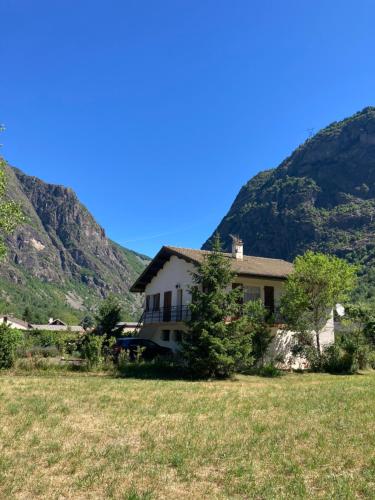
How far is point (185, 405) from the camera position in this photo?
1146cm

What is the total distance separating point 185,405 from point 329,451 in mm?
5011

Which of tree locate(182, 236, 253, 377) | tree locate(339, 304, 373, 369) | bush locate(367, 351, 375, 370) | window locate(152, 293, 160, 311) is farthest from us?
window locate(152, 293, 160, 311)

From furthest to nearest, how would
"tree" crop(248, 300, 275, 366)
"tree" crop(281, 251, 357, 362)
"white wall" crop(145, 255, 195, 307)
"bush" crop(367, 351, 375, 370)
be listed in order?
"white wall" crop(145, 255, 195, 307) → "bush" crop(367, 351, 375, 370) → "tree" crop(281, 251, 357, 362) → "tree" crop(248, 300, 275, 366)

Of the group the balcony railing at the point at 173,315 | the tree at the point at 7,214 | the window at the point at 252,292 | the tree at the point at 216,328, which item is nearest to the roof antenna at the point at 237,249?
the window at the point at 252,292

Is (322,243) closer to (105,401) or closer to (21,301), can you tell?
(21,301)

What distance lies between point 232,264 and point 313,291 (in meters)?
5.28

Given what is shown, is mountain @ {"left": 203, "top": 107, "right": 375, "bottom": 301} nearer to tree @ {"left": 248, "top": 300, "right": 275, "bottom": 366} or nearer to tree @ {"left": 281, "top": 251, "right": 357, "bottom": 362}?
tree @ {"left": 281, "top": 251, "right": 357, "bottom": 362}

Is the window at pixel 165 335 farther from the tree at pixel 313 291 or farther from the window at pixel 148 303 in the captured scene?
the tree at pixel 313 291

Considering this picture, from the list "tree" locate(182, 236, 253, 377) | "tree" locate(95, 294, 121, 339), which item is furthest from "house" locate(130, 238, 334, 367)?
"tree" locate(182, 236, 253, 377)

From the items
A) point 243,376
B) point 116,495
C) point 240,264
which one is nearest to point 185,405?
point 116,495

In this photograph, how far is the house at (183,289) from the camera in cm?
2622

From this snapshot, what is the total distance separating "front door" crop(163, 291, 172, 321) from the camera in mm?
30031

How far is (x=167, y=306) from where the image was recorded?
101 ft

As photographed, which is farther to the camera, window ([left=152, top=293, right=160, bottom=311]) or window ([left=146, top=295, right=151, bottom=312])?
window ([left=146, top=295, right=151, bottom=312])
